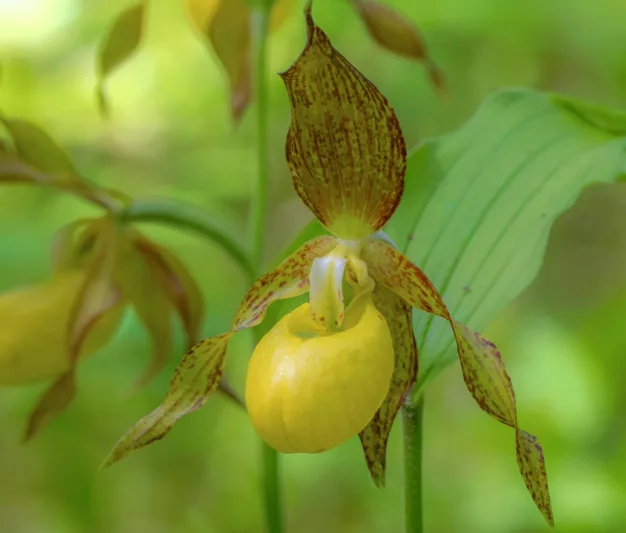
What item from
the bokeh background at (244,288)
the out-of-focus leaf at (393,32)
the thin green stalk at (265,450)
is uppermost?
the out-of-focus leaf at (393,32)

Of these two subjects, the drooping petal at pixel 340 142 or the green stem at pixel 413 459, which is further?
the green stem at pixel 413 459

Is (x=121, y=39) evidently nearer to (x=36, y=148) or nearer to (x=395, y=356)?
(x=36, y=148)

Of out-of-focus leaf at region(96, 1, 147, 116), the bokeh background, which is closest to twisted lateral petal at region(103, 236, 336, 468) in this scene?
out-of-focus leaf at region(96, 1, 147, 116)

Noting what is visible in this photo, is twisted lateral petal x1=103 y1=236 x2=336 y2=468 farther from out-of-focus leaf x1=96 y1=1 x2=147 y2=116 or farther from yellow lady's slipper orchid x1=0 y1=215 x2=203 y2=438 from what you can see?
out-of-focus leaf x1=96 y1=1 x2=147 y2=116

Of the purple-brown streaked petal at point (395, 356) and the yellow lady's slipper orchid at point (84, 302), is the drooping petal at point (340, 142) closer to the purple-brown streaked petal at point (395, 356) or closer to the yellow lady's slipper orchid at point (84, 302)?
the purple-brown streaked petal at point (395, 356)

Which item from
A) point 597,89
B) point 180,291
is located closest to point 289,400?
point 180,291

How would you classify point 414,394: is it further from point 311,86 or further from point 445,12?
point 445,12

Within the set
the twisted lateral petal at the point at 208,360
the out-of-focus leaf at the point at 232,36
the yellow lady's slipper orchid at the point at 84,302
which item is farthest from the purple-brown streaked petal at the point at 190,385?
the out-of-focus leaf at the point at 232,36

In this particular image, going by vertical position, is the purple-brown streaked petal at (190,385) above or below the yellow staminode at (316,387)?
below
